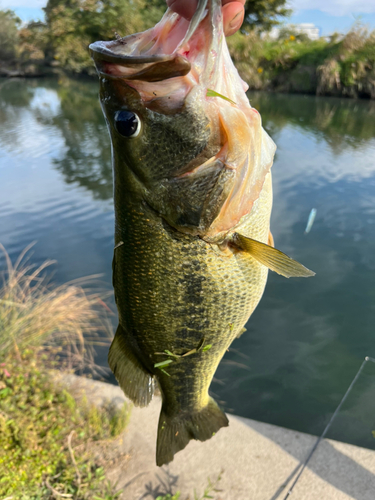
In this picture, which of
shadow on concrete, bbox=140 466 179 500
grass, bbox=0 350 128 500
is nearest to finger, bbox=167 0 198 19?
grass, bbox=0 350 128 500

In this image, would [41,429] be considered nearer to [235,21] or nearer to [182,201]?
[182,201]

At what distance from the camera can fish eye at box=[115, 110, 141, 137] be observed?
114 cm

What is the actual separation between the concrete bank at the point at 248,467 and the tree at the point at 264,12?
3811cm

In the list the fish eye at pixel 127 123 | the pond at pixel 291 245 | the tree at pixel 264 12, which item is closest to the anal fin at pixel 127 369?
the fish eye at pixel 127 123

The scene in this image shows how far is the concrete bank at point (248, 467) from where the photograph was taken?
9.38 feet

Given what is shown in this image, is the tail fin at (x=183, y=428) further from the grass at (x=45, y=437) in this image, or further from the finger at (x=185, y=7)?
the finger at (x=185, y=7)

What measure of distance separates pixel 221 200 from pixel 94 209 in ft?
28.0

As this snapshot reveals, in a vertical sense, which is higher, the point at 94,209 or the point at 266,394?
the point at 94,209

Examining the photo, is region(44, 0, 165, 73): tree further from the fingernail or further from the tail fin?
the tail fin

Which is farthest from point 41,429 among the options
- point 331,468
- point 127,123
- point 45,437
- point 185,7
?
point 185,7

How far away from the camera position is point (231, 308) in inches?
57.5

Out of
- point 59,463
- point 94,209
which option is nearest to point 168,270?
point 59,463

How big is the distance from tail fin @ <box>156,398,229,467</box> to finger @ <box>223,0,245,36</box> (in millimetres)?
1707

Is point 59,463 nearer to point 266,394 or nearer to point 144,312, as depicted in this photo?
point 144,312
